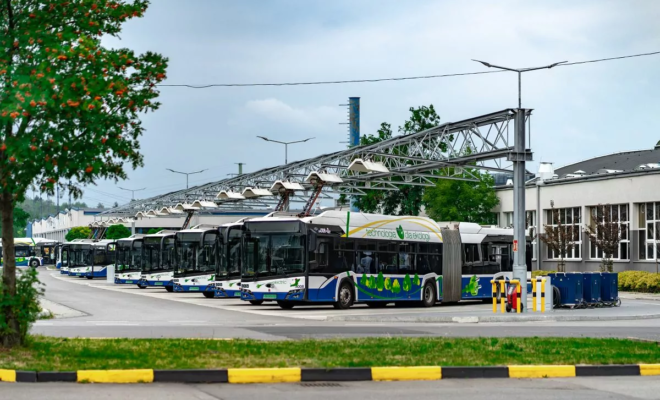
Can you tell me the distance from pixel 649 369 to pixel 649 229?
41337 millimetres

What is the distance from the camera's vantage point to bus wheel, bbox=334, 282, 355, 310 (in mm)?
31578

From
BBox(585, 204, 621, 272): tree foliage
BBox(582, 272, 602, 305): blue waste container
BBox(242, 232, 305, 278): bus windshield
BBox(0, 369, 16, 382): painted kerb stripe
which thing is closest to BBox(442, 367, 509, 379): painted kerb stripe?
BBox(0, 369, 16, 382): painted kerb stripe

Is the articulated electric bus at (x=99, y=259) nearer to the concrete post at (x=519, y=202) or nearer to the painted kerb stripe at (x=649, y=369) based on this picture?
the concrete post at (x=519, y=202)

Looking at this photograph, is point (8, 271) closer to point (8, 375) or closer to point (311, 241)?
point (8, 375)

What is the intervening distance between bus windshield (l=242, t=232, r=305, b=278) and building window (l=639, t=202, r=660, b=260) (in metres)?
28.5

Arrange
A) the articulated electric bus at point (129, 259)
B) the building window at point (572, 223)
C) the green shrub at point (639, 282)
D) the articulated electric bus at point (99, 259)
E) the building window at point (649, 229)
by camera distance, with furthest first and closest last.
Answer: the articulated electric bus at point (99, 259) → the building window at point (572, 223) → the articulated electric bus at point (129, 259) → the building window at point (649, 229) → the green shrub at point (639, 282)

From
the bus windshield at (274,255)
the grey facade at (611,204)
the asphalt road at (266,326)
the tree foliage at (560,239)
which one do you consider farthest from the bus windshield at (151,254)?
the tree foliage at (560,239)

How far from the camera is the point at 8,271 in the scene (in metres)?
14.7

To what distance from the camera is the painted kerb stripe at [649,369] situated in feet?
48.0

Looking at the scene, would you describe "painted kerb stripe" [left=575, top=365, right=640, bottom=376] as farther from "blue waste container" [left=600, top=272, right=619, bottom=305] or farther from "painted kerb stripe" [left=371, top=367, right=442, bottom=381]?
"blue waste container" [left=600, top=272, right=619, bottom=305]

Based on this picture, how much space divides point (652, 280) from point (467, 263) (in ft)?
50.3

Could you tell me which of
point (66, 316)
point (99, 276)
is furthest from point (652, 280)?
point (99, 276)

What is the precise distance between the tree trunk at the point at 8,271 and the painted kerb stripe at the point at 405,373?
5.44 metres

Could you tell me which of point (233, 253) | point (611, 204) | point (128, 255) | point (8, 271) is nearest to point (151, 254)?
point (128, 255)
